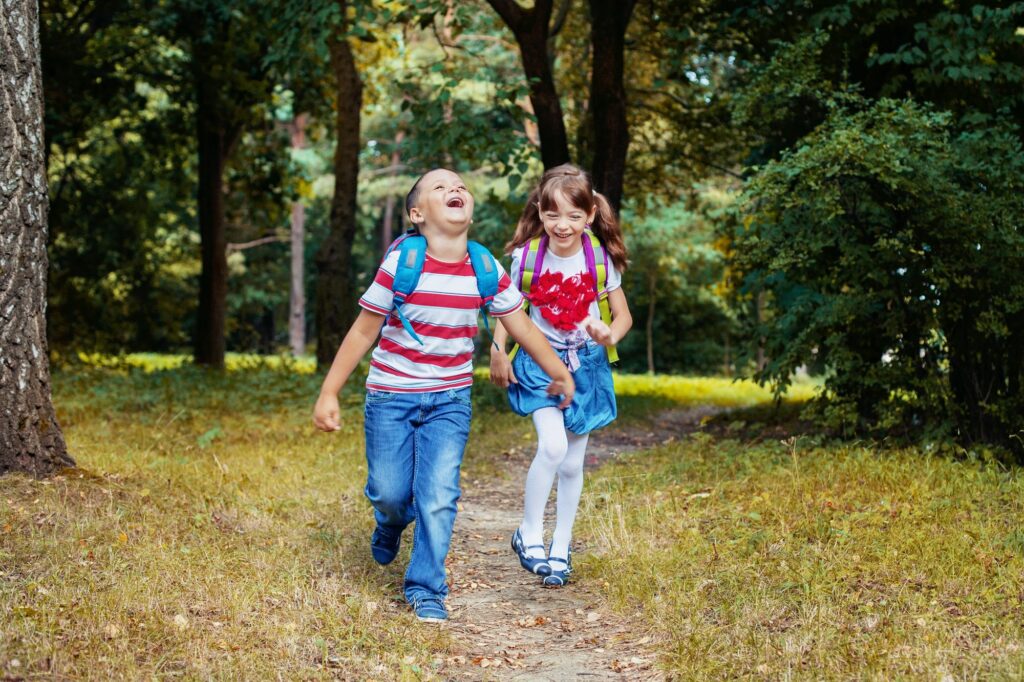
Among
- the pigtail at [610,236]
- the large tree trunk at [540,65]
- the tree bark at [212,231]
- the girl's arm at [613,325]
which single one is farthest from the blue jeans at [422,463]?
the tree bark at [212,231]

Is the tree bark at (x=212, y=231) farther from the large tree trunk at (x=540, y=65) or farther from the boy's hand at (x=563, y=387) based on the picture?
the boy's hand at (x=563, y=387)

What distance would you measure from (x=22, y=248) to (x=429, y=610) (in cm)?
292

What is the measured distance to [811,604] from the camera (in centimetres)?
435

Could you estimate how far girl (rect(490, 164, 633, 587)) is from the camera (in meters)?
5.06

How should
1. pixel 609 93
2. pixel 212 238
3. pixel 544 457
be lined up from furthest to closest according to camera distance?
1. pixel 212 238
2. pixel 609 93
3. pixel 544 457

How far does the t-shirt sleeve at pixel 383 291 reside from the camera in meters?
4.45

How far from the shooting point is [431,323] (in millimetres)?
4547

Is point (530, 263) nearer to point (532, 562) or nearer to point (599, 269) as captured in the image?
point (599, 269)

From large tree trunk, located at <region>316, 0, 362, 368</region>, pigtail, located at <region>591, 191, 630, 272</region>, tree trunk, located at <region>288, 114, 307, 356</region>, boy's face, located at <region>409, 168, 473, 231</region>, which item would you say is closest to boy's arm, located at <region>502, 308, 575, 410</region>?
boy's face, located at <region>409, 168, 473, 231</region>

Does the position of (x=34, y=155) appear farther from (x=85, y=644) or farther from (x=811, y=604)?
(x=811, y=604)

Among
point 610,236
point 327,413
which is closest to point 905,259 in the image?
point 610,236

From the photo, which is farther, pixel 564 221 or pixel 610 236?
pixel 610 236

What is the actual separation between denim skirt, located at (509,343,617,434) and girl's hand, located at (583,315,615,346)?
232 mm

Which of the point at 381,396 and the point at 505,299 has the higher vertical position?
the point at 505,299
